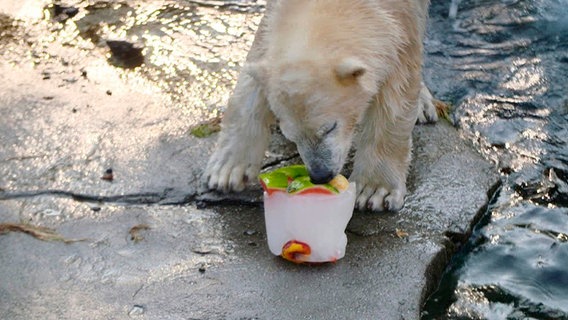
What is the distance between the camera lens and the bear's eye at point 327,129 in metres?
3.61

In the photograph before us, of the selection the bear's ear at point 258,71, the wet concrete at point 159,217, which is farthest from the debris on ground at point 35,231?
the bear's ear at point 258,71

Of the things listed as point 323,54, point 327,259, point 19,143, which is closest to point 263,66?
point 323,54

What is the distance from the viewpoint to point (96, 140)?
449 cm

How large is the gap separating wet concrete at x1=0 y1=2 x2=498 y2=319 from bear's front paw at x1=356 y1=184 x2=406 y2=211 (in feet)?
0.17

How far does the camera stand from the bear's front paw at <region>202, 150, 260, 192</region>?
4.15 metres

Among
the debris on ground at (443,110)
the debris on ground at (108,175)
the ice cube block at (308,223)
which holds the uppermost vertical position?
the ice cube block at (308,223)

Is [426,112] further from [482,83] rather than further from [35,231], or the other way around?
[35,231]

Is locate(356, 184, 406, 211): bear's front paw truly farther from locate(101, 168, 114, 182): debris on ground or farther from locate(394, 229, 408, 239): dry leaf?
locate(101, 168, 114, 182): debris on ground

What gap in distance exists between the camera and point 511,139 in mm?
4770

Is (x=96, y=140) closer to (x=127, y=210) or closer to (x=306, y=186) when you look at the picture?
(x=127, y=210)

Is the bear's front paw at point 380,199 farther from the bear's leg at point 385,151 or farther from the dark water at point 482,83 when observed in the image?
the dark water at point 482,83

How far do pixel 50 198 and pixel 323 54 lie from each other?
4.60ft

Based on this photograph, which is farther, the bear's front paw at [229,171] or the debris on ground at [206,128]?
the debris on ground at [206,128]

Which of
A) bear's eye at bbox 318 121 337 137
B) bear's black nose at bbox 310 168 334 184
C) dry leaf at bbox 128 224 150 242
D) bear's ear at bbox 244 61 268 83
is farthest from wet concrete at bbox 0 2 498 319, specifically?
bear's ear at bbox 244 61 268 83
